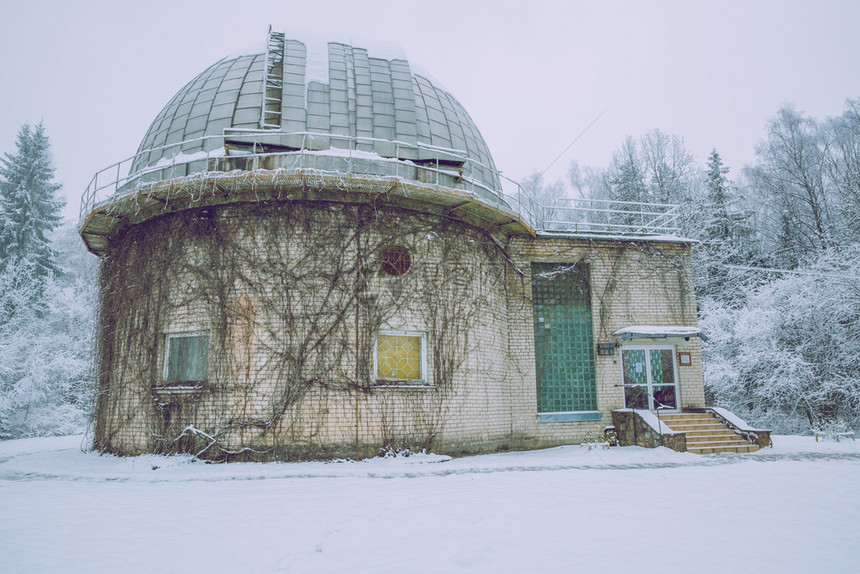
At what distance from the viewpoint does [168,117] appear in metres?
14.0

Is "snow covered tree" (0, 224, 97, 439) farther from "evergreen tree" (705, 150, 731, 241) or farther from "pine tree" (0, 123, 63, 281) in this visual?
"evergreen tree" (705, 150, 731, 241)

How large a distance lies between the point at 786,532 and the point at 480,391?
685 cm

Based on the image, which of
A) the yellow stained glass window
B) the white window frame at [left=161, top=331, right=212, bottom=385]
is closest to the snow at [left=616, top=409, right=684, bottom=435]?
the yellow stained glass window

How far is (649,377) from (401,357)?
22.5ft

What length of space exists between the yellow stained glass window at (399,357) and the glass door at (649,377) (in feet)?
19.1

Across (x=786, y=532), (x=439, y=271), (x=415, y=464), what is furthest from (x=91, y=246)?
(x=786, y=532)

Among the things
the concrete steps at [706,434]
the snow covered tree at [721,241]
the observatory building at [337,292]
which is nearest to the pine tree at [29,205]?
the observatory building at [337,292]

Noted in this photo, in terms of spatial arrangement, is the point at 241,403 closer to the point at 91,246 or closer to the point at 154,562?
the point at 154,562

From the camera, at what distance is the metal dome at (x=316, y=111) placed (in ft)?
39.4

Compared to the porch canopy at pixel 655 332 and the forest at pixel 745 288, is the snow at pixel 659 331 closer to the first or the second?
the porch canopy at pixel 655 332

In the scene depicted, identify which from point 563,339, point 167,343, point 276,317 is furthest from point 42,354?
point 563,339

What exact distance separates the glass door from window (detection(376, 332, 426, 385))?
18.8 ft

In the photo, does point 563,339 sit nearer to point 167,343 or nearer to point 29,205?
point 167,343

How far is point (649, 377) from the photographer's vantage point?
14484 mm
